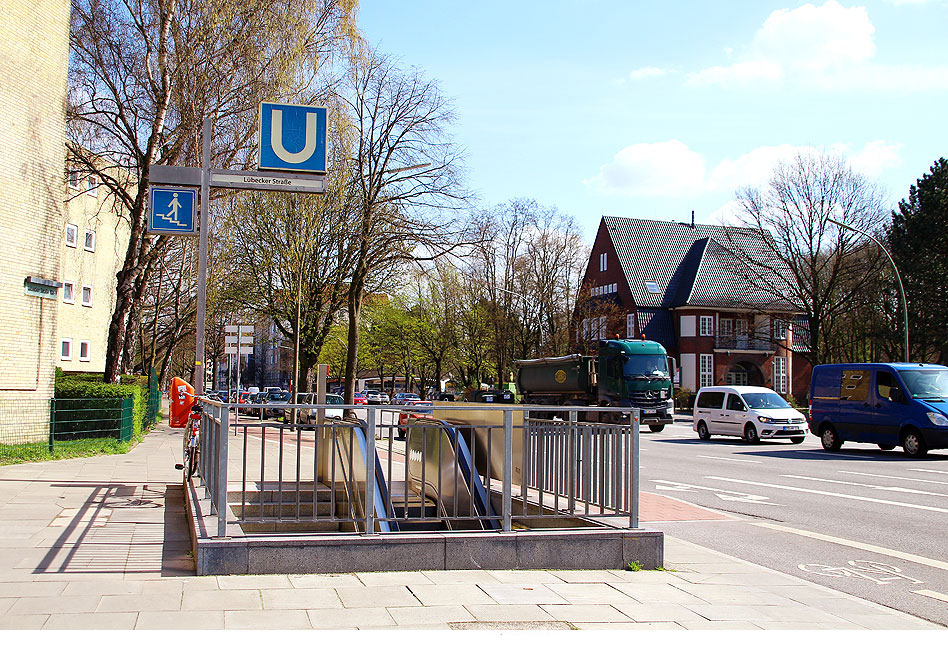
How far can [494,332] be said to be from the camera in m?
61.7

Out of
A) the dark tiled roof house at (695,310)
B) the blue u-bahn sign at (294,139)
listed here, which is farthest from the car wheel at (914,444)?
the dark tiled roof house at (695,310)

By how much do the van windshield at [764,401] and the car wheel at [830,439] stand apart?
16.4 ft

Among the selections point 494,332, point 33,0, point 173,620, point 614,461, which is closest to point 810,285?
point 494,332

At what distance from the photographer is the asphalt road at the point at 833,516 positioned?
7.93 metres

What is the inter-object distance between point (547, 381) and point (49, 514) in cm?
3030

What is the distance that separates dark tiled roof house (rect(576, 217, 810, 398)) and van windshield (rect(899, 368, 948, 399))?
39.9 metres

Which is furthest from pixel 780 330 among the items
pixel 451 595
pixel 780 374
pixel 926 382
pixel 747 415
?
pixel 451 595

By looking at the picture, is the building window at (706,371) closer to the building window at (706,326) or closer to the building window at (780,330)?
the building window at (706,326)

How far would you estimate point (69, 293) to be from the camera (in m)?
40.8

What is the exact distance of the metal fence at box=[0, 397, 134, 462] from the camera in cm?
1688

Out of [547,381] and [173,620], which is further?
[547,381]

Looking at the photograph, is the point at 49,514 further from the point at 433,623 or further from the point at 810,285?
the point at 810,285

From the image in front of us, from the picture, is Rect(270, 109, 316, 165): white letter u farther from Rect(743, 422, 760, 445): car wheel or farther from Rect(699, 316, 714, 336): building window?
Rect(699, 316, 714, 336): building window

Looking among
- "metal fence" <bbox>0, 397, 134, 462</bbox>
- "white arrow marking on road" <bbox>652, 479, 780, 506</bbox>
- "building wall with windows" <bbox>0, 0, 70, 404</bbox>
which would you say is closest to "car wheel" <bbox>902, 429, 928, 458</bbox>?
"white arrow marking on road" <bbox>652, 479, 780, 506</bbox>
